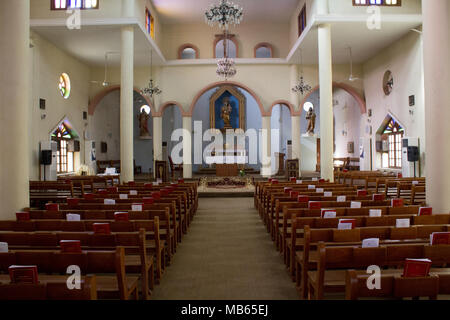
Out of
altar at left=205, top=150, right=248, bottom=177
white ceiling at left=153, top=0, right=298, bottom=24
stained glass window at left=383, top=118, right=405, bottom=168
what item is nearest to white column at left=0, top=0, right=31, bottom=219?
white ceiling at left=153, top=0, right=298, bottom=24

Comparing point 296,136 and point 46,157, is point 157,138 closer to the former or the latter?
point 46,157

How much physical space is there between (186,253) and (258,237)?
1.58 metres

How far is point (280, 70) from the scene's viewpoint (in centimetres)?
1767

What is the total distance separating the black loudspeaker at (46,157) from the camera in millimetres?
12836

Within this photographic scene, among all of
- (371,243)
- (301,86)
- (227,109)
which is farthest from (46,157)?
(371,243)

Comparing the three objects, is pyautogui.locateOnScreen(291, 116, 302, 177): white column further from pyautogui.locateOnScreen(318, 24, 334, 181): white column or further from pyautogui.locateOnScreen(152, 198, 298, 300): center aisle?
→ pyautogui.locateOnScreen(152, 198, 298, 300): center aisle

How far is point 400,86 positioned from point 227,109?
9179 millimetres

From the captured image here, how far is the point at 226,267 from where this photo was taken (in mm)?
5020

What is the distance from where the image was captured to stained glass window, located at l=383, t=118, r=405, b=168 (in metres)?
15.4

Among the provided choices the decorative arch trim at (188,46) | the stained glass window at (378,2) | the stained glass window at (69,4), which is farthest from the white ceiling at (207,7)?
the stained glass window at (378,2)

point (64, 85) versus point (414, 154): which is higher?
point (64, 85)

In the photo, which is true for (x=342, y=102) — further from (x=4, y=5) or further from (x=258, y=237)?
(x=4, y=5)

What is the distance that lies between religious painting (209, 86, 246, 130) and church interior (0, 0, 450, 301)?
0.12 m
